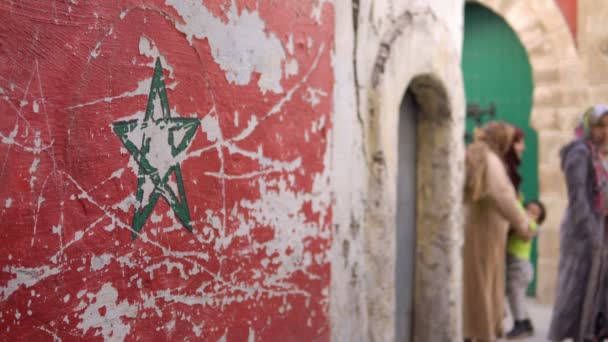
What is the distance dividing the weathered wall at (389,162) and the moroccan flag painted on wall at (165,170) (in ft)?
0.55

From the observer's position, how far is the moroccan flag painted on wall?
→ 202cm

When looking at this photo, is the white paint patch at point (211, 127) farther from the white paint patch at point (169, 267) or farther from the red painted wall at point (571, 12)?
the red painted wall at point (571, 12)

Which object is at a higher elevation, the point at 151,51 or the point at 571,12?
the point at 571,12

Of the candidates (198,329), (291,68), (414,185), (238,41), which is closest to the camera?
(198,329)

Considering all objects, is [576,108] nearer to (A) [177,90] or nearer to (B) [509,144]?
(B) [509,144]

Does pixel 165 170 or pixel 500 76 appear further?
pixel 500 76

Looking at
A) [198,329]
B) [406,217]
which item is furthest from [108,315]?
[406,217]

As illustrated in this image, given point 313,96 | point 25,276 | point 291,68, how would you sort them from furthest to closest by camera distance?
point 313,96 < point 291,68 < point 25,276

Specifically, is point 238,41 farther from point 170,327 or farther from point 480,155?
point 480,155

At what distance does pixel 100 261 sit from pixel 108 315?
0.16m

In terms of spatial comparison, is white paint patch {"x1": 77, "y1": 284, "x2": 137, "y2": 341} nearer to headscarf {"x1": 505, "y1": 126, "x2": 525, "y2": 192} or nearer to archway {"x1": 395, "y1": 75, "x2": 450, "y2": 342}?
archway {"x1": 395, "y1": 75, "x2": 450, "y2": 342}

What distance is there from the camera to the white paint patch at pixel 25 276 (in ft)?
6.38

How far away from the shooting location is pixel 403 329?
15.9ft

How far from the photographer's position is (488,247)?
17.8 ft
